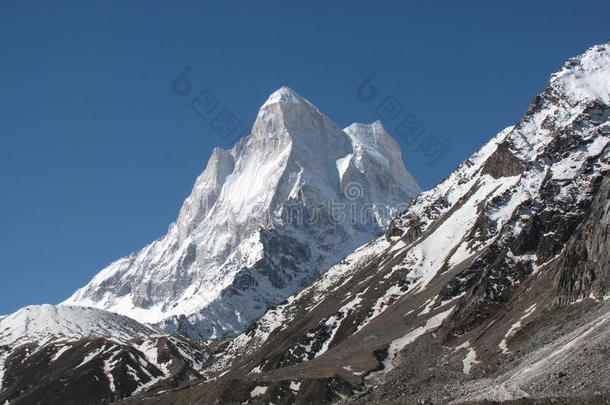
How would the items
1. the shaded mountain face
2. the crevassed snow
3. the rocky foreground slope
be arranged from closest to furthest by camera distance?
the rocky foreground slope → the shaded mountain face → the crevassed snow

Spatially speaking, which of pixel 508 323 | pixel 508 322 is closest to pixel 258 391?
pixel 508 322

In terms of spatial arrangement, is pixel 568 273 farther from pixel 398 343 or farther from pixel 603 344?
pixel 398 343

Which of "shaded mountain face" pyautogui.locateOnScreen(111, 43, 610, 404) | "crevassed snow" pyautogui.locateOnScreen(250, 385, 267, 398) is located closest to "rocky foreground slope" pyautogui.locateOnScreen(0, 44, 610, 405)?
"shaded mountain face" pyautogui.locateOnScreen(111, 43, 610, 404)

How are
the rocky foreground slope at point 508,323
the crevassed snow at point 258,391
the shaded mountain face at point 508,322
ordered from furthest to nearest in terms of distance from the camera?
1. the crevassed snow at point 258,391
2. the shaded mountain face at point 508,322
3. the rocky foreground slope at point 508,323

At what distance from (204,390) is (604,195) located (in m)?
91.1

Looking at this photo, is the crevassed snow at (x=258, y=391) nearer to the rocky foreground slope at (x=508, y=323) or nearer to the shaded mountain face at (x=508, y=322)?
the shaded mountain face at (x=508, y=322)

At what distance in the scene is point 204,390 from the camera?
545ft

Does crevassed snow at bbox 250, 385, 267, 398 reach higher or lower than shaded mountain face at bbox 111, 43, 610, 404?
higher

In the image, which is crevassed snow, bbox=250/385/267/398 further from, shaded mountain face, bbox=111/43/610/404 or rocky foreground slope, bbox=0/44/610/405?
rocky foreground slope, bbox=0/44/610/405

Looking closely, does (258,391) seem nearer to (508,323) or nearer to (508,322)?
(508,322)

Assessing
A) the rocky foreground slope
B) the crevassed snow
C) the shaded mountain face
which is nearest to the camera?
the rocky foreground slope

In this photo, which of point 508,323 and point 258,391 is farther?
point 258,391

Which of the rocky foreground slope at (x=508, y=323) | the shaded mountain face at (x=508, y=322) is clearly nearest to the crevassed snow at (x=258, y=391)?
the shaded mountain face at (x=508, y=322)

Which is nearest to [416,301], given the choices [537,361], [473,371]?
[473,371]
